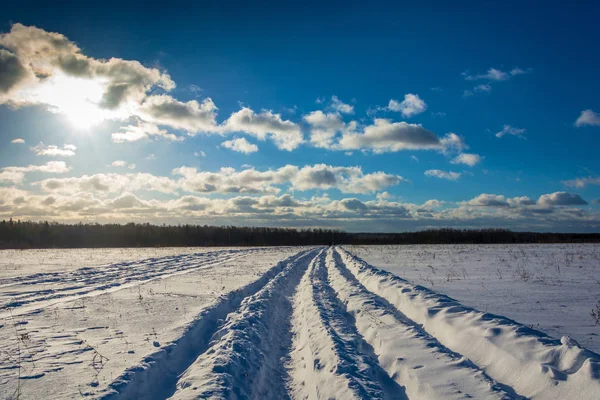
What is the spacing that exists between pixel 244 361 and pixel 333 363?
1.38m

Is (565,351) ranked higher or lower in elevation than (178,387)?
higher

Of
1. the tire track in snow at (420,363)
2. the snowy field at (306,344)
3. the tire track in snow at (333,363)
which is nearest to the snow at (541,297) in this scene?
the snowy field at (306,344)

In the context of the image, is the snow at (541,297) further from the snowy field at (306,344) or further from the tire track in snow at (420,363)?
the tire track in snow at (420,363)

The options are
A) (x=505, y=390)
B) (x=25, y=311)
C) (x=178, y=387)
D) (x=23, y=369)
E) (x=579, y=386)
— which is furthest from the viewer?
(x=25, y=311)

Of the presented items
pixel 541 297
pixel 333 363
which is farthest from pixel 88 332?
pixel 541 297

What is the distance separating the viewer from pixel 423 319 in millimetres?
7926

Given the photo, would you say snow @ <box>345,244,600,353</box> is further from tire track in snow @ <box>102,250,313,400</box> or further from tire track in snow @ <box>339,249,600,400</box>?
tire track in snow @ <box>102,250,313,400</box>

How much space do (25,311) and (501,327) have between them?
425 inches

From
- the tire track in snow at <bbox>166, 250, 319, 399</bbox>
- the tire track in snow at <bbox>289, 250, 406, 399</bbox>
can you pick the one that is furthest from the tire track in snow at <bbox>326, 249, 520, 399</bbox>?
the tire track in snow at <bbox>166, 250, 319, 399</bbox>

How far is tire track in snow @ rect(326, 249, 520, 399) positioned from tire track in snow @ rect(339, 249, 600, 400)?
26 centimetres

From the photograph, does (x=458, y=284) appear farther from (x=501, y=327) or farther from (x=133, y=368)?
(x=133, y=368)

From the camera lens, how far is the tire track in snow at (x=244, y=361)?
467cm

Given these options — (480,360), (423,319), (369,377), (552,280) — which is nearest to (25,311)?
(369,377)

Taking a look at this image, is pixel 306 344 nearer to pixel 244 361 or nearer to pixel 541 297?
pixel 244 361
